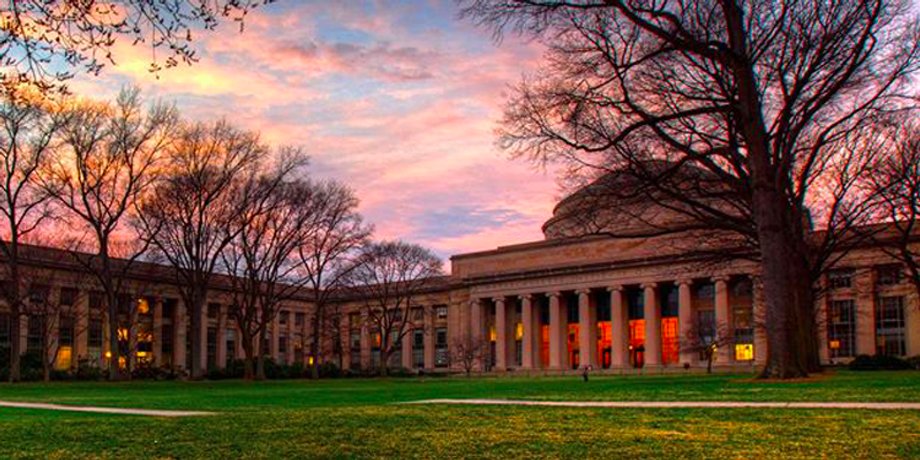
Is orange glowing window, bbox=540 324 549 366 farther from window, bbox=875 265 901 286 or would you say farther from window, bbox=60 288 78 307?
window, bbox=60 288 78 307

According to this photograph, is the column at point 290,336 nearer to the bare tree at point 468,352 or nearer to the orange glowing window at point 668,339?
the bare tree at point 468,352

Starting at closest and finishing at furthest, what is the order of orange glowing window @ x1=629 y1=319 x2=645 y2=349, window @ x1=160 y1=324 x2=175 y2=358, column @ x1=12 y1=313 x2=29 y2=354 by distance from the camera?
column @ x1=12 y1=313 x2=29 y2=354 < window @ x1=160 y1=324 x2=175 y2=358 < orange glowing window @ x1=629 y1=319 x2=645 y2=349

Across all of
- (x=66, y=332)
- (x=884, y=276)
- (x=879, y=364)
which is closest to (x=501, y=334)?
(x=884, y=276)

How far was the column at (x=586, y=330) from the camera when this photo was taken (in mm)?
102125

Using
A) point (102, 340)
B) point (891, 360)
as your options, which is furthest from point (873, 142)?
point (102, 340)

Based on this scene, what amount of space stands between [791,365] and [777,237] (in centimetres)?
390

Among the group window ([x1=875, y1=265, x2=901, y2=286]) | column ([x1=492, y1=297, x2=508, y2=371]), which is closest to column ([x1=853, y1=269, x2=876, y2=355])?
window ([x1=875, y1=265, x2=901, y2=286])

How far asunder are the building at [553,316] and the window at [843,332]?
0.31ft

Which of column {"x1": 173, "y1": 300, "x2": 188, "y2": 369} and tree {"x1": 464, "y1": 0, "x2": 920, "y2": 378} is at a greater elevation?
tree {"x1": 464, "y1": 0, "x2": 920, "y2": 378}

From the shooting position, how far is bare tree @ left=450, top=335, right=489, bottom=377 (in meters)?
96.9

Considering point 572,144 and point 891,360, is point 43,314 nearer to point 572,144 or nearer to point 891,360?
point 572,144

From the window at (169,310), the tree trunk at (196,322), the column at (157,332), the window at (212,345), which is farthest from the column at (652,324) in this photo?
the window at (169,310)

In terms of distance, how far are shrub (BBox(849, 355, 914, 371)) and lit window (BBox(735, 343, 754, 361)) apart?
69.1ft

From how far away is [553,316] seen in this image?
10588cm
